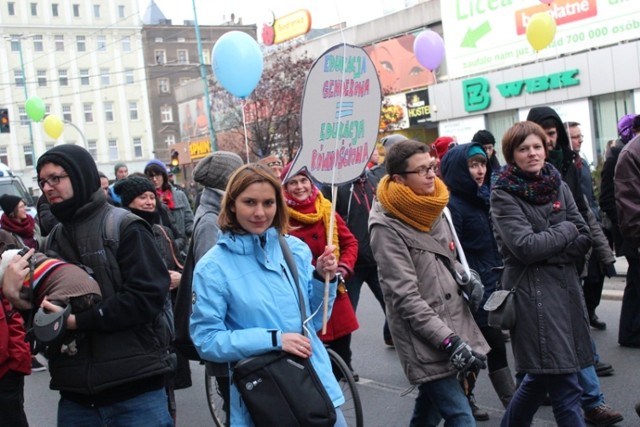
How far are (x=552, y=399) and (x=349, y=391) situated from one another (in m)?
1.23

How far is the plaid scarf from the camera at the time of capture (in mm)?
4600

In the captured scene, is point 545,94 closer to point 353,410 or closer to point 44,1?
point 353,410

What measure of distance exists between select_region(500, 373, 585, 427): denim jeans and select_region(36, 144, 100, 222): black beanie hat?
2.49 metres

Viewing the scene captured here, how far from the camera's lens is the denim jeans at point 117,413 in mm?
3613

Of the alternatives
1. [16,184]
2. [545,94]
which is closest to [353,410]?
[16,184]

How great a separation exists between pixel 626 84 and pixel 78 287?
23.9 metres

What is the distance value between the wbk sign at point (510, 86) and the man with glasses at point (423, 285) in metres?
23.3

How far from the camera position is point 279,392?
314 cm

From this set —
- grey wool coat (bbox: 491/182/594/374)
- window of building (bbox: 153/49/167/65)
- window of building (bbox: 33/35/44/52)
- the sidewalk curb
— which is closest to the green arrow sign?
the sidewalk curb

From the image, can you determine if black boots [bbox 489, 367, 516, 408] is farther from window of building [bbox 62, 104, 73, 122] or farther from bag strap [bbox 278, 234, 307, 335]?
window of building [bbox 62, 104, 73, 122]

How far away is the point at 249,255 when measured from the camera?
3.39 m

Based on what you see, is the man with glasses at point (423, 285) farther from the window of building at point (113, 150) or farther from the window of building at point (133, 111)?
the window of building at point (133, 111)

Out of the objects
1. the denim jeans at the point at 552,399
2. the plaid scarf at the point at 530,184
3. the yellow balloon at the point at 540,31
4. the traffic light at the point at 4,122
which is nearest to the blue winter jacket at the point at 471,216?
the plaid scarf at the point at 530,184

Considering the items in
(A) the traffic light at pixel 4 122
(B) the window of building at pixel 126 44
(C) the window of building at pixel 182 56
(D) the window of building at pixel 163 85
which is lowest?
(A) the traffic light at pixel 4 122
